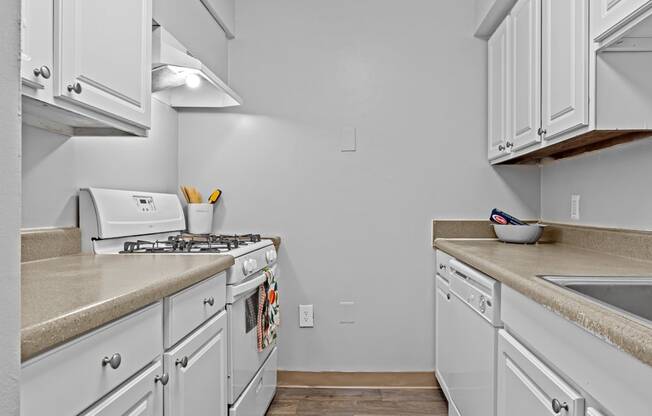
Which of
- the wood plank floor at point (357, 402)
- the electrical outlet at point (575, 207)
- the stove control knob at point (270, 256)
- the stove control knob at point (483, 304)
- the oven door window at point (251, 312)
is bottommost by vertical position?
the wood plank floor at point (357, 402)

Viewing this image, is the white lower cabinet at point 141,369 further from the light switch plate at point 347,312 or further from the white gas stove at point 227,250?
the light switch plate at point 347,312

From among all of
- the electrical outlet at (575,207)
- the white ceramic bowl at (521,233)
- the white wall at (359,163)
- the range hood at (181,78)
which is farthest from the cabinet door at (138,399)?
the electrical outlet at (575,207)

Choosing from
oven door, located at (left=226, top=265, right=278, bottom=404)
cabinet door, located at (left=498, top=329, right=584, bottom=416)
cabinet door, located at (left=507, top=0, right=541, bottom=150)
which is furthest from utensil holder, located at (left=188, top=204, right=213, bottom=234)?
cabinet door, located at (left=498, top=329, right=584, bottom=416)

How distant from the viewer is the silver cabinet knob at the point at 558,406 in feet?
3.43

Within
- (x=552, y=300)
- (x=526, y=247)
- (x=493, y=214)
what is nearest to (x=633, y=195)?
(x=526, y=247)

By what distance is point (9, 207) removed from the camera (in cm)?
50

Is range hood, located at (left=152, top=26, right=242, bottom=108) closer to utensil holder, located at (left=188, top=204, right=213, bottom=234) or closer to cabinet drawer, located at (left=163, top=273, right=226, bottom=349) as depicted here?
utensil holder, located at (left=188, top=204, right=213, bottom=234)

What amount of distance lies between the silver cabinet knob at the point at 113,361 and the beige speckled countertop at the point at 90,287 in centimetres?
9

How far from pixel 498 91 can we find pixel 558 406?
201 centimetres

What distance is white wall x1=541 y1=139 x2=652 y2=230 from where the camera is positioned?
1.85 m

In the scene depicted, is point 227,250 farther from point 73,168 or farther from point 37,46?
point 37,46

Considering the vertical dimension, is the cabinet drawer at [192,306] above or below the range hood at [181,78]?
below

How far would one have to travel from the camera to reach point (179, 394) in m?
1.38

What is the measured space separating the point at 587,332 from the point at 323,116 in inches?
88.2
